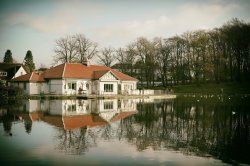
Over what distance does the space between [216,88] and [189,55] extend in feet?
33.5

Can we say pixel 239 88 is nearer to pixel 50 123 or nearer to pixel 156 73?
pixel 156 73

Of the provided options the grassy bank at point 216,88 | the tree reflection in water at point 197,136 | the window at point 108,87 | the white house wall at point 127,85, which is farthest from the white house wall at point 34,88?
the tree reflection in water at point 197,136

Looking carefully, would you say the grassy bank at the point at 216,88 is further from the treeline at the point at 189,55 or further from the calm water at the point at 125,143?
the calm water at the point at 125,143

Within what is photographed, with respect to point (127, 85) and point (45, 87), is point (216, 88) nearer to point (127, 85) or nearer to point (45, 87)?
point (127, 85)

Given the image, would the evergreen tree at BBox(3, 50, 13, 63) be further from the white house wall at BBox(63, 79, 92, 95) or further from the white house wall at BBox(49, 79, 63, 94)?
the white house wall at BBox(63, 79, 92, 95)

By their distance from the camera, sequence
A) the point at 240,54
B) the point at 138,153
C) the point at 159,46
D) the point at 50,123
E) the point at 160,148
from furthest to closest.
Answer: the point at 159,46 → the point at 240,54 → the point at 50,123 → the point at 160,148 → the point at 138,153

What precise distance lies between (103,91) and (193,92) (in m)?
21.7

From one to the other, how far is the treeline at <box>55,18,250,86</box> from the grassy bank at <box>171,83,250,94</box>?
2.06 meters

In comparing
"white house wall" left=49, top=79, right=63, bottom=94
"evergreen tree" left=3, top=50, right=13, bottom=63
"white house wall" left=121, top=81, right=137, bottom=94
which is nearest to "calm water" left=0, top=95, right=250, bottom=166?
"white house wall" left=49, top=79, right=63, bottom=94

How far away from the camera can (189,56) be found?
2608 inches

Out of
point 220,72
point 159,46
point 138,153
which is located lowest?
point 138,153

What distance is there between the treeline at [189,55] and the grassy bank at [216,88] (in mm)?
2058

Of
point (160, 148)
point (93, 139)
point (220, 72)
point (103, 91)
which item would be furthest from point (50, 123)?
point (220, 72)

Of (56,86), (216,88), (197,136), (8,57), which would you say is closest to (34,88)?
(56,86)
